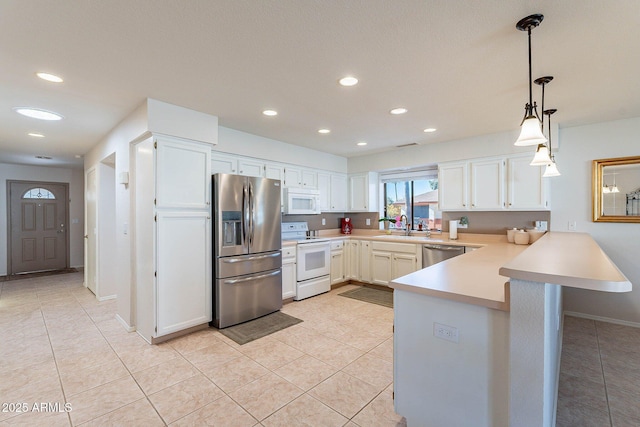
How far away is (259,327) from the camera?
3320 mm

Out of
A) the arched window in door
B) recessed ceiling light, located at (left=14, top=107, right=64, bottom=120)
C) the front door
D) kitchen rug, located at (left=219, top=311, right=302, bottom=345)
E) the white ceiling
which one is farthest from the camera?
the arched window in door

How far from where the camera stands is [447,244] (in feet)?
13.3

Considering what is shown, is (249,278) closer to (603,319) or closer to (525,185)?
(525,185)

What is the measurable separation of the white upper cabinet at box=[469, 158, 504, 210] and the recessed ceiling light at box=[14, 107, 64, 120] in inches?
206

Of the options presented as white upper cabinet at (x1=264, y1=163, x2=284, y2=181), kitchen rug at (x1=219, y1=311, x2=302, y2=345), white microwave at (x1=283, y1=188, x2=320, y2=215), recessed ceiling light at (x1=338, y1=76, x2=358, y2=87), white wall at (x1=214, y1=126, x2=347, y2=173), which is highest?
recessed ceiling light at (x1=338, y1=76, x2=358, y2=87)

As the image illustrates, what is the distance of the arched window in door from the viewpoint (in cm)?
642

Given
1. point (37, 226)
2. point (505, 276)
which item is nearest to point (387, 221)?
point (505, 276)

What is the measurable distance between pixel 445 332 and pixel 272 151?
3.49 metres

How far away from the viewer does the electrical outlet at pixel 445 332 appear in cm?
150

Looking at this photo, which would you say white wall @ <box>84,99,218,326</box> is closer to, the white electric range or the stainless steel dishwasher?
the white electric range

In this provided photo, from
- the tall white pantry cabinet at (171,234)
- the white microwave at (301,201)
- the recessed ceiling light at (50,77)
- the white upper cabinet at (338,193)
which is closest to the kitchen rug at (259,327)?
the tall white pantry cabinet at (171,234)

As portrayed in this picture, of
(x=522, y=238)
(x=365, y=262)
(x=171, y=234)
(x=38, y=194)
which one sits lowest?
(x=365, y=262)

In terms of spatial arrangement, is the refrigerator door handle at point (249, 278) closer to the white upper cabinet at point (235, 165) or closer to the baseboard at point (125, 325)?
the baseboard at point (125, 325)

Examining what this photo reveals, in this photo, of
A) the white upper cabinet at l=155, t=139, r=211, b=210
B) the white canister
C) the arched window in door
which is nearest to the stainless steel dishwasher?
the white canister
